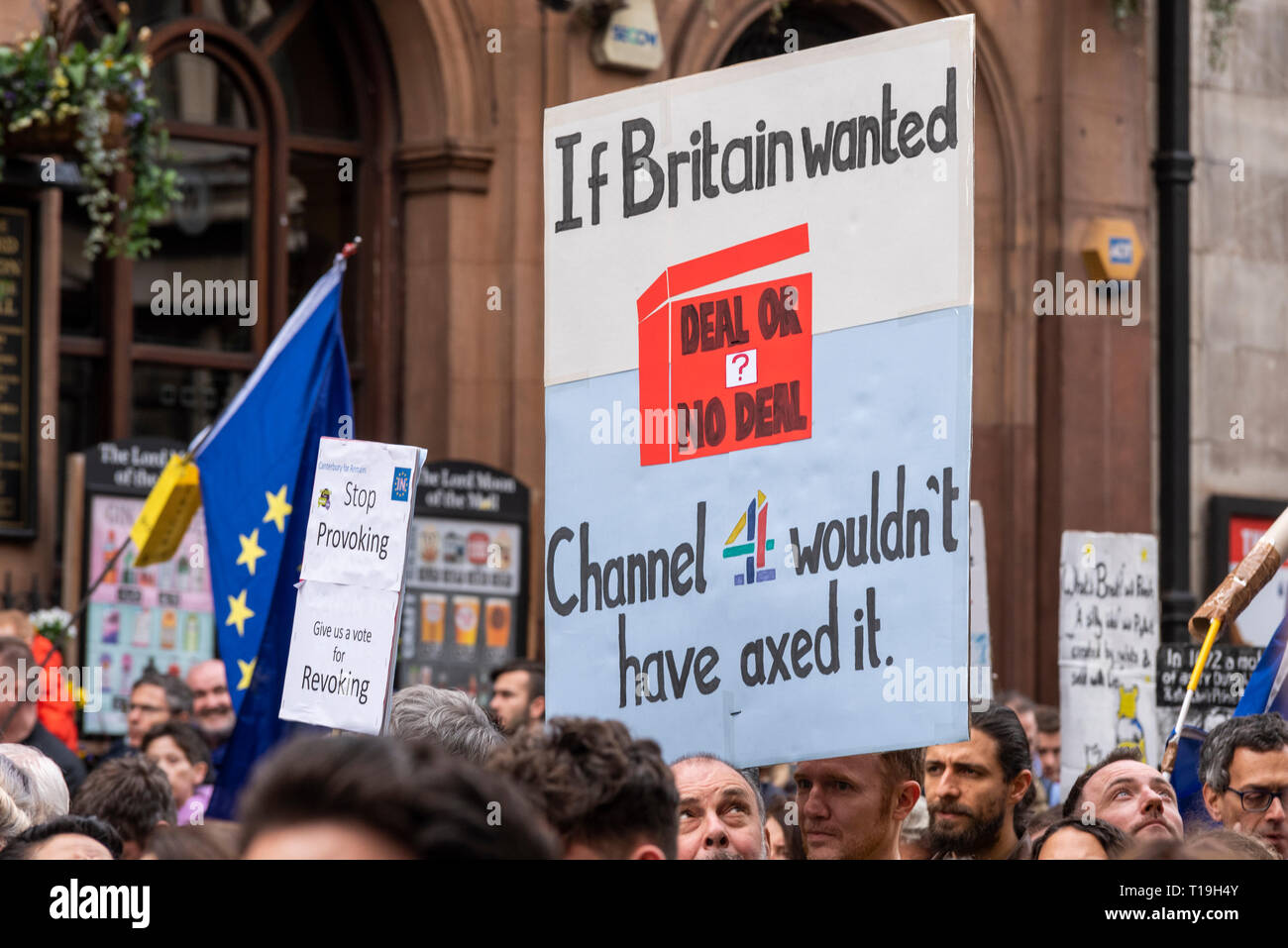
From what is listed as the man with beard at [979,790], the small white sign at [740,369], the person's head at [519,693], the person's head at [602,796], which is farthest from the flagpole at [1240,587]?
the person's head at [519,693]

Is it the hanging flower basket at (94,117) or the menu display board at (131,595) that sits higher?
the hanging flower basket at (94,117)

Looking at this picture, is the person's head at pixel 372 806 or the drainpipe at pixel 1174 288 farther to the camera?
the drainpipe at pixel 1174 288

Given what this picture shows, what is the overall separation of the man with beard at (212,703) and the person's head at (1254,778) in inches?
189

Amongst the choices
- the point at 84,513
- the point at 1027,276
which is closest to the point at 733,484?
the point at 84,513

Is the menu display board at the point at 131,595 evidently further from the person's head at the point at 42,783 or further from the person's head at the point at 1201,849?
the person's head at the point at 1201,849

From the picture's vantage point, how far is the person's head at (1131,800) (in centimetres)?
559

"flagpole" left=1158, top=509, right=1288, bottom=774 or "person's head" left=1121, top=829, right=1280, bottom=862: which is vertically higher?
"flagpole" left=1158, top=509, right=1288, bottom=774

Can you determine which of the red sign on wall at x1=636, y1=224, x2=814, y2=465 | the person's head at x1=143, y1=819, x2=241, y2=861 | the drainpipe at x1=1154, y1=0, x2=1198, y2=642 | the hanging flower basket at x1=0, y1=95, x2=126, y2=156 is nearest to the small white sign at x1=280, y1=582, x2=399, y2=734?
the red sign on wall at x1=636, y1=224, x2=814, y2=465

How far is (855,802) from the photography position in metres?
4.67

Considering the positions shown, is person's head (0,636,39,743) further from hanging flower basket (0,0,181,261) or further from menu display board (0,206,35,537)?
hanging flower basket (0,0,181,261)

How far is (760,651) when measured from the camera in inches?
184

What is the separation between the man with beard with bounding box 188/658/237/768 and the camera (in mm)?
9406
